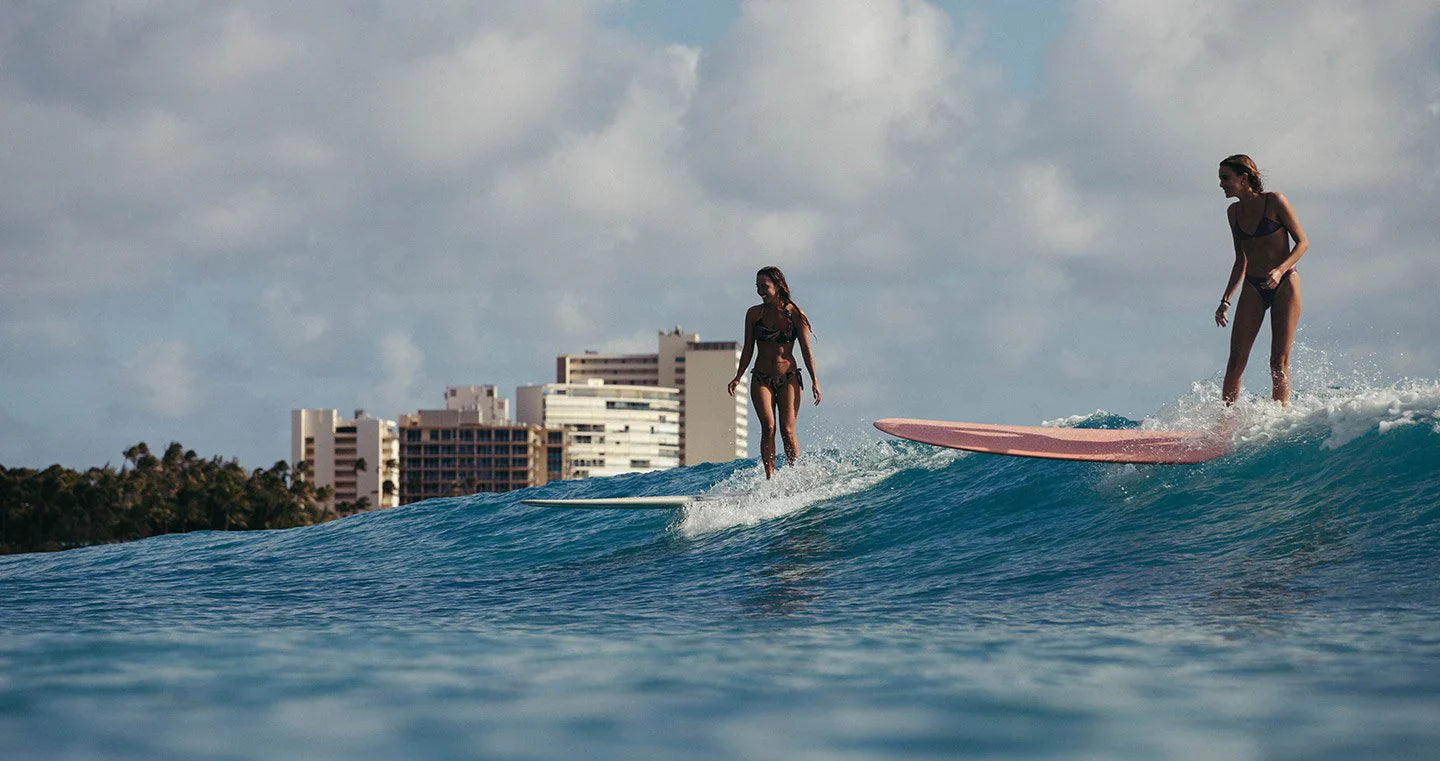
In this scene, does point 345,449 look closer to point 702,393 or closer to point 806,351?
point 702,393

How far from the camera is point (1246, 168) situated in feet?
29.1

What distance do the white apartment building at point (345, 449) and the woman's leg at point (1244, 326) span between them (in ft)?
429

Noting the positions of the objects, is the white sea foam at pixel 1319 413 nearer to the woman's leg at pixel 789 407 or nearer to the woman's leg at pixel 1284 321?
the woman's leg at pixel 1284 321

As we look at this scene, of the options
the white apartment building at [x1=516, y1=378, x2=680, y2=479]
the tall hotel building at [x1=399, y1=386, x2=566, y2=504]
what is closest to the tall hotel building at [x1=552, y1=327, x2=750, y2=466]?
the white apartment building at [x1=516, y1=378, x2=680, y2=479]

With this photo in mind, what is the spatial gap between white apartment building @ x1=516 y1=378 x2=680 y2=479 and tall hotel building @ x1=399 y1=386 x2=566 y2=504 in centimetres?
601

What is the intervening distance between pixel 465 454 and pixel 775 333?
129 m

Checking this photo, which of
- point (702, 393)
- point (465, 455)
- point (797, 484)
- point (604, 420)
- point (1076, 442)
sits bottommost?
point (797, 484)

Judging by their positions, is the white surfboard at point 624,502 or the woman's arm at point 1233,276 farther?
the white surfboard at point 624,502

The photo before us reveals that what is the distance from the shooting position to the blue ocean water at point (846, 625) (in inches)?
136

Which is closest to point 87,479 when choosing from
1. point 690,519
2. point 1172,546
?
point 690,519

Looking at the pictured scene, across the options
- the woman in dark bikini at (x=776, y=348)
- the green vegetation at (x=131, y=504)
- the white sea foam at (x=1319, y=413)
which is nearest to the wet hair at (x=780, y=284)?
the woman in dark bikini at (x=776, y=348)

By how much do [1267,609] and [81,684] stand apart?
4.69 metres

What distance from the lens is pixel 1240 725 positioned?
3422 millimetres

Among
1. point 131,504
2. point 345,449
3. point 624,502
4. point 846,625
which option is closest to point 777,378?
point 624,502
